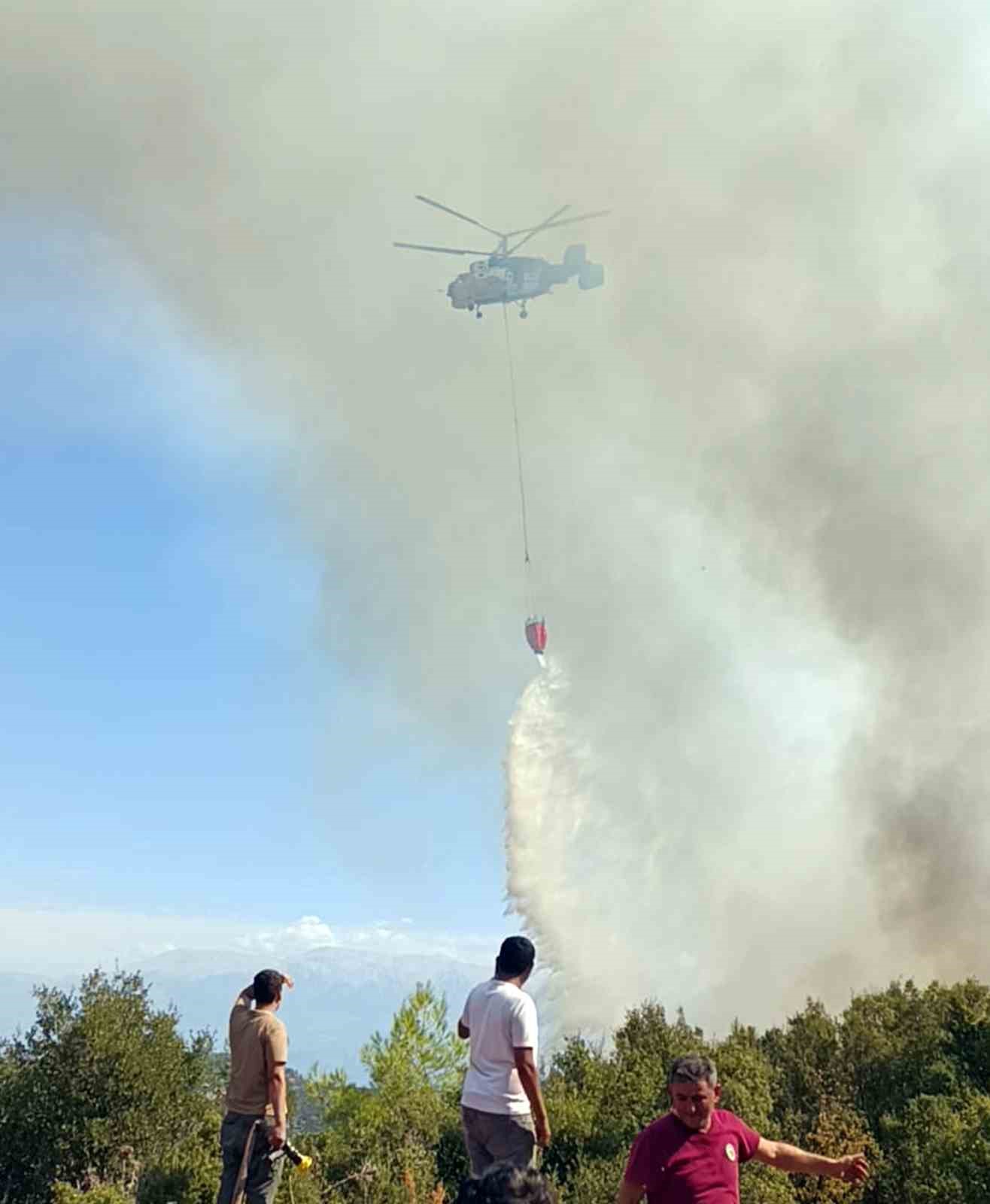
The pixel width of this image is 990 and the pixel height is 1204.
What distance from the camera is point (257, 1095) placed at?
8117 mm

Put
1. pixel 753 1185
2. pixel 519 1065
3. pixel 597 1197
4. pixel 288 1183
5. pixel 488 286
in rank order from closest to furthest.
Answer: pixel 519 1065, pixel 288 1183, pixel 753 1185, pixel 597 1197, pixel 488 286

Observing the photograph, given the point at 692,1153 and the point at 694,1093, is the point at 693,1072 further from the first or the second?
the point at 692,1153

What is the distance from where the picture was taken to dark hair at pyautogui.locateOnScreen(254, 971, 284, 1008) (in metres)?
8.12

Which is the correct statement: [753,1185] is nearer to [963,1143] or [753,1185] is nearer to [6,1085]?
[963,1143]

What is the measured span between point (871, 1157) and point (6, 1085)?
2398 centimetres

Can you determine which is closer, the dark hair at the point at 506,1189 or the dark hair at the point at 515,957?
the dark hair at the point at 506,1189

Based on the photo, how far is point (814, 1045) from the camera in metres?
30.6

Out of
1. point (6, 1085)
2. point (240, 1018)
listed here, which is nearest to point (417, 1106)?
point (6, 1085)

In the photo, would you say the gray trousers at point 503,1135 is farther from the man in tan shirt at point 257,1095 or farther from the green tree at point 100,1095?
the green tree at point 100,1095

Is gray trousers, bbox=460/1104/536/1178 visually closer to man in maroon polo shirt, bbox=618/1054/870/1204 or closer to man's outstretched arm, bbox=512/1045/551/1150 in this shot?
man's outstretched arm, bbox=512/1045/551/1150

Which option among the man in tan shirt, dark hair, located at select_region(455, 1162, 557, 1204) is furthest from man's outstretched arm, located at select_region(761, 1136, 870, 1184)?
the man in tan shirt

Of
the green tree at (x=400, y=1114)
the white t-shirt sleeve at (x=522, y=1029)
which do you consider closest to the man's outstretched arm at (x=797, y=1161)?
the white t-shirt sleeve at (x=522, y=1029)

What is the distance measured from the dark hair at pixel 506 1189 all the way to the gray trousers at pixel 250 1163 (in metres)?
4.63

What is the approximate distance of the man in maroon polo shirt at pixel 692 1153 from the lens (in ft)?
19.2
